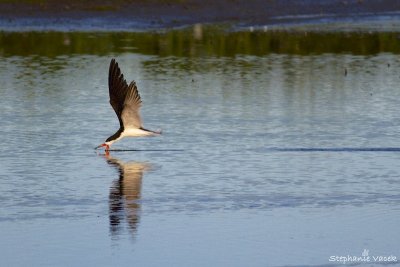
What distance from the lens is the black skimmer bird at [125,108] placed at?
45.2 ft

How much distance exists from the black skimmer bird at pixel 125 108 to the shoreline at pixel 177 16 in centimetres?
1152

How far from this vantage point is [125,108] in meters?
14.0

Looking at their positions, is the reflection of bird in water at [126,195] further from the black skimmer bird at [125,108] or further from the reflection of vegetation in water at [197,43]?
the reflection of vegetation in water at [197,43]

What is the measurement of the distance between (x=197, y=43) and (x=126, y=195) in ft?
41.9

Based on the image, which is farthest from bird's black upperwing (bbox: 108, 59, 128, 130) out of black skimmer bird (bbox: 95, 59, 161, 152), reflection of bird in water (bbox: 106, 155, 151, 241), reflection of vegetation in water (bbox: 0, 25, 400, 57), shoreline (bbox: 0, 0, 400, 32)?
shoreline (bbox: 0, 0, 400, 32)

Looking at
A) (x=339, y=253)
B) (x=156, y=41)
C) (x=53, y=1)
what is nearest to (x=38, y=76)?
(x=156, y=41)

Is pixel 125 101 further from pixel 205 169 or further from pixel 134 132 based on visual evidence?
pixel 205 169

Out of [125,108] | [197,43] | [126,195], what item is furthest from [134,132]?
[197,43]

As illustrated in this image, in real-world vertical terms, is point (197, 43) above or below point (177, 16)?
below

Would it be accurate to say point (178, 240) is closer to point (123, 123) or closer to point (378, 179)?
point (378, 179)

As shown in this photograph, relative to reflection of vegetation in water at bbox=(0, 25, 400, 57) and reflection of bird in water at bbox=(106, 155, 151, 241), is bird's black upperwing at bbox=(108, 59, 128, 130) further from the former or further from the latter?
reflection of vegetation in water at bbox=(0, 25, 400, 57)

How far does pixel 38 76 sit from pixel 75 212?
9248 millimetres

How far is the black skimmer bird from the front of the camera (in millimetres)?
13789

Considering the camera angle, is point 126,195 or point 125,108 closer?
point 126,195
